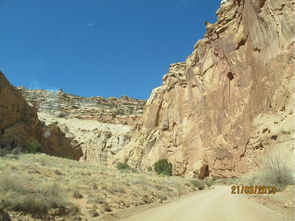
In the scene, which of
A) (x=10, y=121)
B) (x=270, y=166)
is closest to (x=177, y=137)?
(x=10, y=121)

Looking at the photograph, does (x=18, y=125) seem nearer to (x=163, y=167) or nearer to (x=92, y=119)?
(x=163, y=167)

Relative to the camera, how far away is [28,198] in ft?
30.3

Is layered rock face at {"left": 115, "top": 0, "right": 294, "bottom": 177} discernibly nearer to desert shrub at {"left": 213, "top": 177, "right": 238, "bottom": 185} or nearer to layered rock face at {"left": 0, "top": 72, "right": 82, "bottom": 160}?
desert shrub at {"left": 213, "top": 177, "right": 238, "bottom": 185}

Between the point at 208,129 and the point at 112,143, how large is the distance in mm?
48265

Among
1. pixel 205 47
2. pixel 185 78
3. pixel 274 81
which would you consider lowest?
pixel 274 81

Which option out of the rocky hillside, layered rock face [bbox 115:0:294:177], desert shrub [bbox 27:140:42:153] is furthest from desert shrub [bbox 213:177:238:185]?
the rocky hillside

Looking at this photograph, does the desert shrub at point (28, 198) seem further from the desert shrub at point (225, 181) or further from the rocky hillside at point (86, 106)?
the rocky hillside at point (86, 106)

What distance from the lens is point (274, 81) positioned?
28.9 m

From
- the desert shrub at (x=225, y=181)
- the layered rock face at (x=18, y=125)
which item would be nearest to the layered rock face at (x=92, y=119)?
the layered rock face at (x=18, y=125)

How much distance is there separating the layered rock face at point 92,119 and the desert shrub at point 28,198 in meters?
61.4

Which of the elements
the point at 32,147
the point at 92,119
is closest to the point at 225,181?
the point at 32,147

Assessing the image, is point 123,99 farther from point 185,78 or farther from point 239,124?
point 239,124

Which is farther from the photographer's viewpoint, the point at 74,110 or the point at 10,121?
the point at 74,110

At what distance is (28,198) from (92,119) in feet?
340
